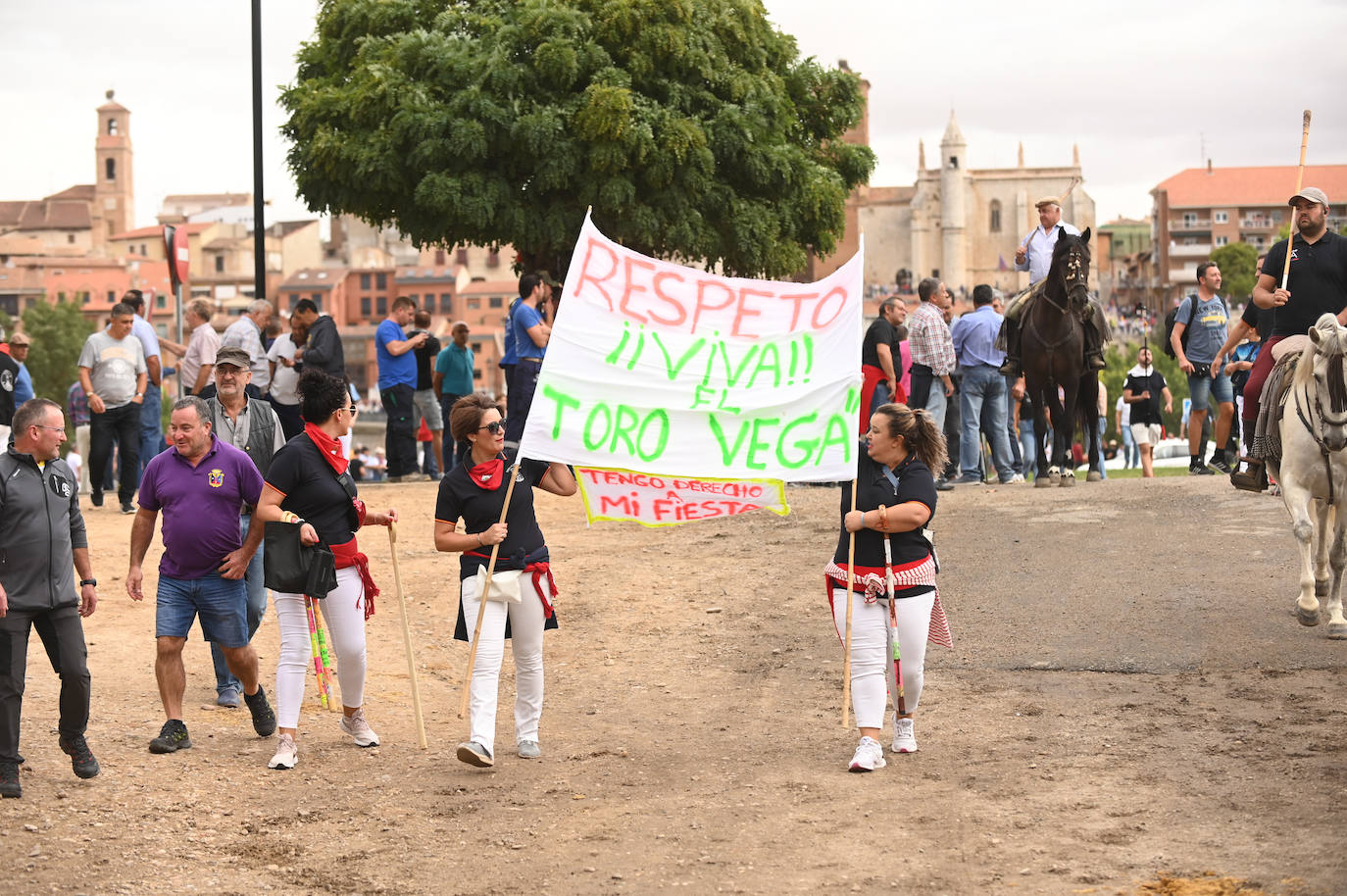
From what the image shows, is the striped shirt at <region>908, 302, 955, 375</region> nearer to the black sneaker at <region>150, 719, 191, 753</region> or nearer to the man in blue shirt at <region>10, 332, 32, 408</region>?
the man in blue shirt at <region>10, 332, 32, 408</region>

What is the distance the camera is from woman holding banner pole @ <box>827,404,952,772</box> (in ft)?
28.2

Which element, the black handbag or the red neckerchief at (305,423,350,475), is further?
the red neckerchief at (305,423,350,475)

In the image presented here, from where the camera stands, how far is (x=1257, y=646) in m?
Answer: 11.0

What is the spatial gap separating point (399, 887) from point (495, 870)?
438 millimetres

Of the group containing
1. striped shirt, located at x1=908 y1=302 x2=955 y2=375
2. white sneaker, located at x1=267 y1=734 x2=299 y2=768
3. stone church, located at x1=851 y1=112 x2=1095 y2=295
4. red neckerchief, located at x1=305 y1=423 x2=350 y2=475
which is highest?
stone church, located at x1=851 y1=112 x2=1095 y2=295

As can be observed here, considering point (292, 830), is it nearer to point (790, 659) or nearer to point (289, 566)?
point (289, 566)

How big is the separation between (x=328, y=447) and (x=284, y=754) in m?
1.74

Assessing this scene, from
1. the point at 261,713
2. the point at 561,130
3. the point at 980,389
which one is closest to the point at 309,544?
the point at 261,713

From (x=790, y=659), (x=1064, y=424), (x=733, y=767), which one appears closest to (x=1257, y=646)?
(x=790, y=659)

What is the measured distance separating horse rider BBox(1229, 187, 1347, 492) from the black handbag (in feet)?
21.9

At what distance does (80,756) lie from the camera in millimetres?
8641

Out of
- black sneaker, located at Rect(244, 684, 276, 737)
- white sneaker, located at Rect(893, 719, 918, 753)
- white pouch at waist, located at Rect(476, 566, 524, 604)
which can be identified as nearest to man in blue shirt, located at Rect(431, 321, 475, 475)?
black sneaker, located at Rect(244, 684, 276, 737)

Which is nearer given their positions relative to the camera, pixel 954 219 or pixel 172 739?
pixel 172 739

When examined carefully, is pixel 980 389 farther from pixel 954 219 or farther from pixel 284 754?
pixel 954 219
